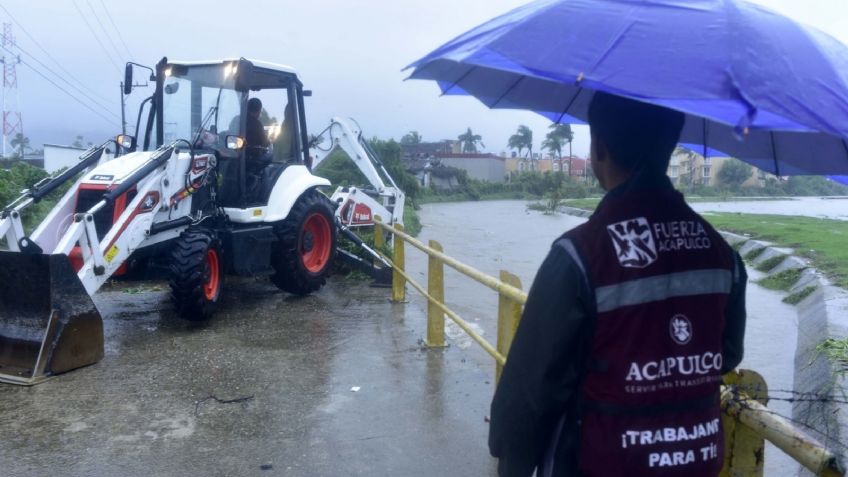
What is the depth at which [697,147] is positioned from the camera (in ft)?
10.5

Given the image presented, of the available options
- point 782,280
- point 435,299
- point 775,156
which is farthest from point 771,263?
point 775,156

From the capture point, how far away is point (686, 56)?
6.21 ft

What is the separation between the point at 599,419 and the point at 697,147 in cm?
166

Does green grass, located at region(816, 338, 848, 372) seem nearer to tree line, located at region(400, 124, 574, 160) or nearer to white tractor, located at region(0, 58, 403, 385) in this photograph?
white tractor, located at region(0, 58, 403, 385)

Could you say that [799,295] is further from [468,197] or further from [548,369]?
[468,197]

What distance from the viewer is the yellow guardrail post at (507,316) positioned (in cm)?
453

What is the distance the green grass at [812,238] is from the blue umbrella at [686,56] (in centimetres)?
982

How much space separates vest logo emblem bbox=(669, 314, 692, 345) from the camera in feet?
6.59

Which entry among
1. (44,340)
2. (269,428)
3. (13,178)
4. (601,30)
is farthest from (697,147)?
(13,178)

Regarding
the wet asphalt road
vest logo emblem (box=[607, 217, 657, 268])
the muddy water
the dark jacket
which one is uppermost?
vest logo emblem (box=[607, 217, 657, 268])

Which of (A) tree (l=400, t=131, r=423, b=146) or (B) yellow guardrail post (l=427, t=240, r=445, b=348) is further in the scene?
(A) tree (l=400, t=131, r=423, b=146)

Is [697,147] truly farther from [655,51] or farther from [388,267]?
[388,267]

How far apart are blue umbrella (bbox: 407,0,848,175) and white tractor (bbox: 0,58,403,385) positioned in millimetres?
5065

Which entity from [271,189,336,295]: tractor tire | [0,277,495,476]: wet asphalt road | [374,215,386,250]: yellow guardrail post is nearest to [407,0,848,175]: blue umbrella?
[0,277,495,476]: wet asphalt road
